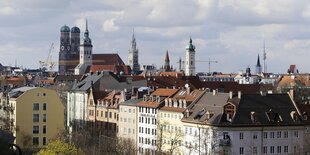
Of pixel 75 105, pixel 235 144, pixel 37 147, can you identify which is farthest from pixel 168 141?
pixel 75 105

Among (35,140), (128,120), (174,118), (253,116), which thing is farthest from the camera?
(128,120)

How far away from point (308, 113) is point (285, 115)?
4330mm

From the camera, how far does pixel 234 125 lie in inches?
2815

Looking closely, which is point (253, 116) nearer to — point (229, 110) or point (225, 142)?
point (229, 110)

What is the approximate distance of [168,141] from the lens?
8288 centimetres

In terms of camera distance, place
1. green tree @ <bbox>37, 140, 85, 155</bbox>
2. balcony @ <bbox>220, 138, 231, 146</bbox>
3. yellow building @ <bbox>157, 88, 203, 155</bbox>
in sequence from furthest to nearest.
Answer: yellow building @ <bbox>157, 88, 203, 155</bbox> → balcony @ <bbox>220, 138, 231, 146</bbox> → green tree @ <bbox>37, 140, 85, 155</bbox>

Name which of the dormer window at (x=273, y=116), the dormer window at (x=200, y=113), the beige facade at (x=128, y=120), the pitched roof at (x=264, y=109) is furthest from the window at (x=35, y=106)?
the dormer window at (x=273, y=116)

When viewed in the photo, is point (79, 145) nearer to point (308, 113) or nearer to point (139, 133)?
point (139, 133)

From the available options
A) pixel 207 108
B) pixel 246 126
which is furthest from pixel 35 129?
pixel 246 126

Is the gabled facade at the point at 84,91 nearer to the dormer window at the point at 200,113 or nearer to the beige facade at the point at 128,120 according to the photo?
the beige facade at the point at 128,120

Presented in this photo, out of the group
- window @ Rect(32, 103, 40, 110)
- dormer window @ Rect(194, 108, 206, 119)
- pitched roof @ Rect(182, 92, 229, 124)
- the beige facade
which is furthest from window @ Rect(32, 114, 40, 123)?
dormer window @ Rect(194, 108, 206, 119)

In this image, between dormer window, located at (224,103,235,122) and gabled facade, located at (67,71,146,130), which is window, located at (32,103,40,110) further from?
dormer window, located at (224,103,235,122)

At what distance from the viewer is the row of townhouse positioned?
236 feet

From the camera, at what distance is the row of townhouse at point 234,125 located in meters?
71.9
